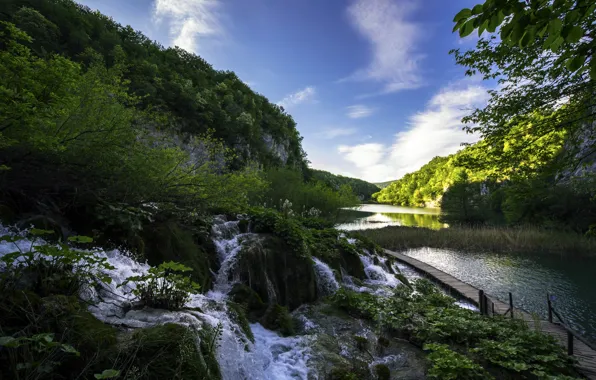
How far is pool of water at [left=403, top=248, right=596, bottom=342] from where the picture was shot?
435 inches

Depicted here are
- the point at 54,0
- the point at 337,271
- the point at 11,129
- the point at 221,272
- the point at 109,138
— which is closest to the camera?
the point at 11,129

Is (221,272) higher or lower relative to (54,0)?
lower

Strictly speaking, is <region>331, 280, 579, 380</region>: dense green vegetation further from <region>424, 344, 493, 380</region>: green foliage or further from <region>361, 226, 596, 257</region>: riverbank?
<region>361, 226, 596, 257</region>: riverbank

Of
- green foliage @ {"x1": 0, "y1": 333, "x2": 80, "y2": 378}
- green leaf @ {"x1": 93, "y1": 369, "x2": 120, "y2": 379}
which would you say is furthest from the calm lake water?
green foliage @ {"x1": 0, "y1": 333, "x2": 80, "y2": 378}

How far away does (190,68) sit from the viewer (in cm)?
4638

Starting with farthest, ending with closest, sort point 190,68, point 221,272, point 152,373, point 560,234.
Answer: point 190,68 < point 560,234 < point 221,272 < point 152,373

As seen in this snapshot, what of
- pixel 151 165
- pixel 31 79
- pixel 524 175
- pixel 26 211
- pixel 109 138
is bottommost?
pixel 26 211

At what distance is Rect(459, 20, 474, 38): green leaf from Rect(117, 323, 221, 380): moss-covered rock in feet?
12.3

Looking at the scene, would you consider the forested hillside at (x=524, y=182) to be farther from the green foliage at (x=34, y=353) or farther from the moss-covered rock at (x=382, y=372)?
the green foliage at (x=34, y=353)

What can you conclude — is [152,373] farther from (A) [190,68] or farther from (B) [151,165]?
(A) [190,68]

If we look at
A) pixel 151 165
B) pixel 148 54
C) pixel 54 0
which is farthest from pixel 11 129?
pixel 148 54

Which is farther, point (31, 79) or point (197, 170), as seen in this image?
point (197, 170)

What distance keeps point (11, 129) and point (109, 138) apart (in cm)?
135

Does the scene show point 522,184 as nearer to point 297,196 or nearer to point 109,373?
point 109,373
